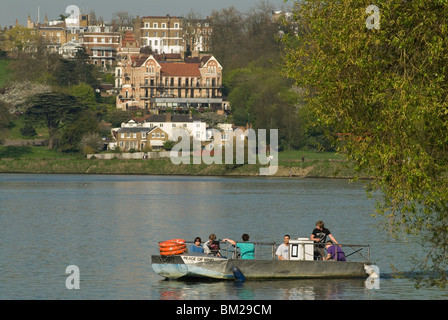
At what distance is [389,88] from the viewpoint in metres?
28.4

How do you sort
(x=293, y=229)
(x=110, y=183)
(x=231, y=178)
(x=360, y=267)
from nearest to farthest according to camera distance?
(x=360, y=267) < (x=293, y=229) < (x=110, y=183) < (x=231, y=178)

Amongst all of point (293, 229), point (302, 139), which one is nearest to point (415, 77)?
point (293, 229)

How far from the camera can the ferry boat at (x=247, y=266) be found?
3947 centimetres

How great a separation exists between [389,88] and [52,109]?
5859 inches

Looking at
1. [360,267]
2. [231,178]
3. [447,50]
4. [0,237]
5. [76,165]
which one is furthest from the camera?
[76,165]

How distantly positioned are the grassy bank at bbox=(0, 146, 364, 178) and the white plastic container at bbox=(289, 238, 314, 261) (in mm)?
99025

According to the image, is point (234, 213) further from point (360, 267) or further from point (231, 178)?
point (231, 178)

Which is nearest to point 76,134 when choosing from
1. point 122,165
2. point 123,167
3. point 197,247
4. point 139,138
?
point 122,165

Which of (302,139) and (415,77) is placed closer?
(415,77)

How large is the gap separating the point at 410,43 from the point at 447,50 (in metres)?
1.18

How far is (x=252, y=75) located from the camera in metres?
200

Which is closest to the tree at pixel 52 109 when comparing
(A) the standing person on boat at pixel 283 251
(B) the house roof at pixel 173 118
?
(B) the house roof at pixel 173 118

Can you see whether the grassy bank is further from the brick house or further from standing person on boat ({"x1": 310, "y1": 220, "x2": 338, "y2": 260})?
standing person on boat ({"x1": 310, "y1": 220, "x2": 338, "y2": 260})

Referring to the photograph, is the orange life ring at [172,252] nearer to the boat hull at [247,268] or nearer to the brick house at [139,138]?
the boat hull at [247,268]
